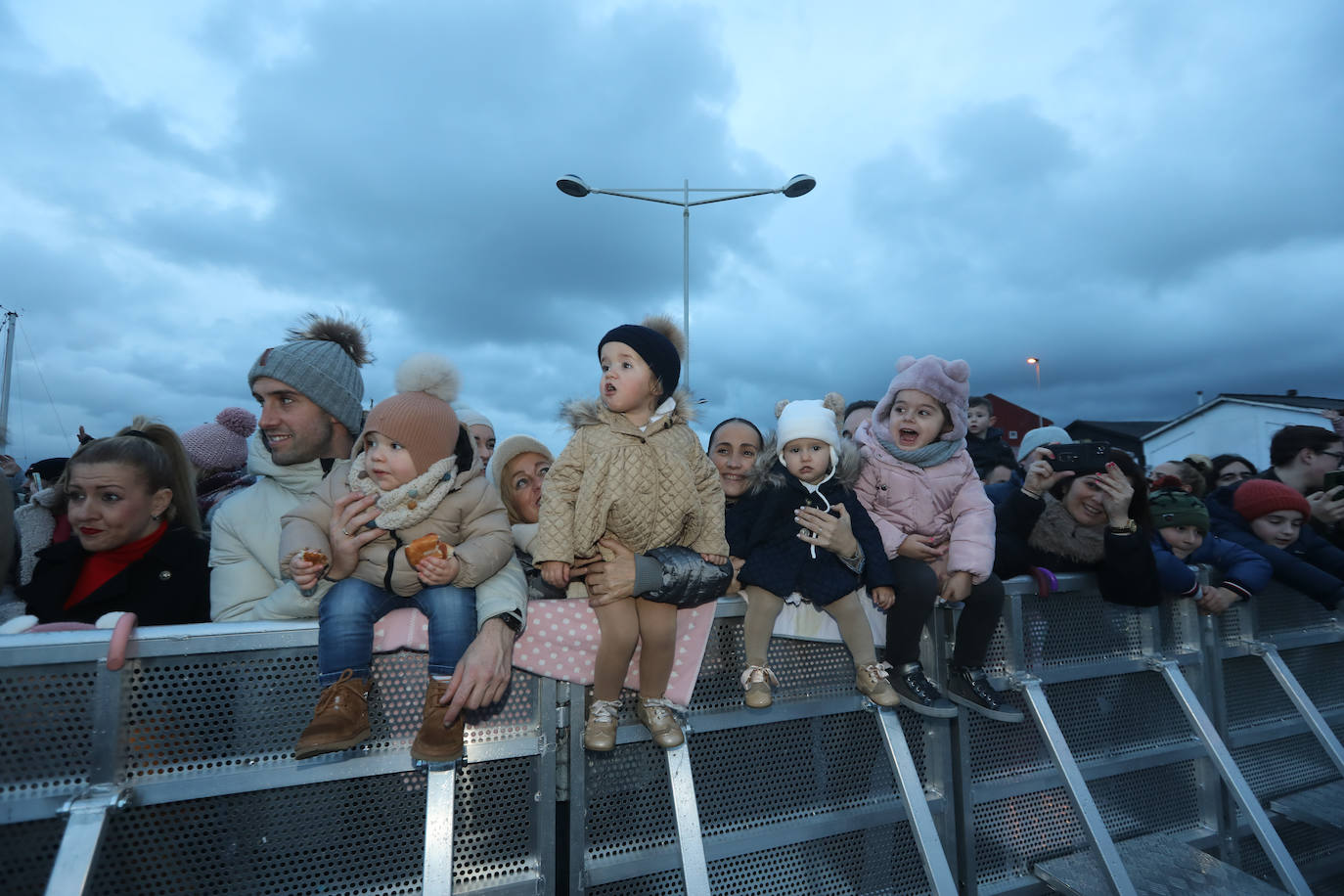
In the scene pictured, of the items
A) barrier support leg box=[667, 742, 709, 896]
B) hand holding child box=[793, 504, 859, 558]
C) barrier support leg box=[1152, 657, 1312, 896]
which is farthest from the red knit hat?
barrier support leg box=[667, 742, 709, 896]

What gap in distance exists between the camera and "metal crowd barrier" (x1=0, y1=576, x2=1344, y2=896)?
5.62 ft

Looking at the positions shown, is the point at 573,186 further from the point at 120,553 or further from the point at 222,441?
the point at 120,553

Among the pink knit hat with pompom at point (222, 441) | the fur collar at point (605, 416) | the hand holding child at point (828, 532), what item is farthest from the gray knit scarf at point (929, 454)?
the pink knit hat with pompom at point (222, 441)

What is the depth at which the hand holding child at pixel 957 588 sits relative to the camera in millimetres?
2822

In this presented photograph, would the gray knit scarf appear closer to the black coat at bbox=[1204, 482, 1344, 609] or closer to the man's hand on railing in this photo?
the man's hand on railing

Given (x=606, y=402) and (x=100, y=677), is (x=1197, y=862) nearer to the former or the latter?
(x=606, y=402)

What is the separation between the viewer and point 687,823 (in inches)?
84.8

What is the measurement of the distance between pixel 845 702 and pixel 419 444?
2.08 metres

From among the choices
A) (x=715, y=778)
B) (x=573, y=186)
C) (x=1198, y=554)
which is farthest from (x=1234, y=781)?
(x=573, y=186)

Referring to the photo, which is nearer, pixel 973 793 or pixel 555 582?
pixel 555 582

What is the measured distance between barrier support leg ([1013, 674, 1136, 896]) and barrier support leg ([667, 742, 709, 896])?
5.69 ft

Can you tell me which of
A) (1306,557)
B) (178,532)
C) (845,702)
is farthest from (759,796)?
(1306,557)

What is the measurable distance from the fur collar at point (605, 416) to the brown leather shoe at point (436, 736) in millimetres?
A: 1149

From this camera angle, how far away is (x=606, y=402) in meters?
2.57
